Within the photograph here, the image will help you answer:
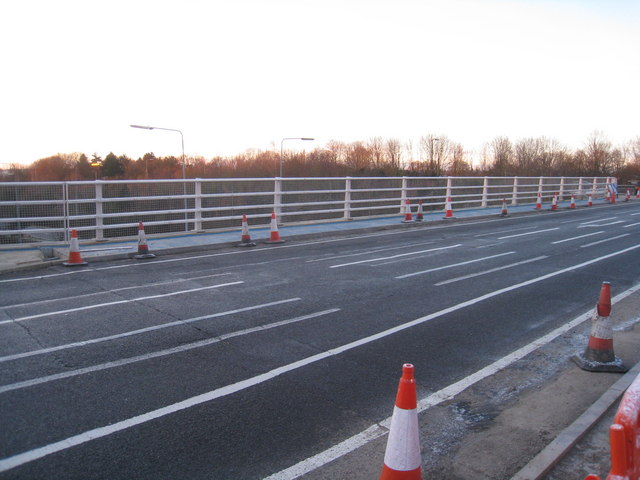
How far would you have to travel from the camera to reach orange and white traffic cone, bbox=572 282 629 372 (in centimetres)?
580

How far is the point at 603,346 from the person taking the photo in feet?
19.1

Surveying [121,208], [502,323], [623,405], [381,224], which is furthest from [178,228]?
[623,405]

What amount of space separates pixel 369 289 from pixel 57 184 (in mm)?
8809

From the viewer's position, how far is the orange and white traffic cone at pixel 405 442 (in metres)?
3.38

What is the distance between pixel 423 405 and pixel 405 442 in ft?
5.22

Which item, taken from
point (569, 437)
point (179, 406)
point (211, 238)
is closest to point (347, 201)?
point (211, 238)

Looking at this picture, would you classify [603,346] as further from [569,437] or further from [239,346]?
[239,346]

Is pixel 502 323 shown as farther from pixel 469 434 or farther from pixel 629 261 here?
pixel 629 261

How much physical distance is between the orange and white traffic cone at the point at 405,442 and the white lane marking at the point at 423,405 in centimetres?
68

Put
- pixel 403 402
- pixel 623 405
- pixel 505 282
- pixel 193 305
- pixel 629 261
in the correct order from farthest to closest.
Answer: pixel 629 261 < pixel 505 282 < pixel 193 305 < pixel 403 402 < pixel 623 405

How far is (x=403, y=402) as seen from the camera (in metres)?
3.41

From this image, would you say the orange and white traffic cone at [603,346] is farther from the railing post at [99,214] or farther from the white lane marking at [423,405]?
the railing post at [99,214]

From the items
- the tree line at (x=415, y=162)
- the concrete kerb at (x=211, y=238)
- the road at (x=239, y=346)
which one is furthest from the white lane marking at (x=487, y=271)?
the tree line at (x=415, y=162)

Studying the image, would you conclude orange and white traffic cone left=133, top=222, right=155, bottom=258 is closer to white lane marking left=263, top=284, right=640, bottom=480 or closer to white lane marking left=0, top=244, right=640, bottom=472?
white lane marking left=0, top=244, right=640, bottom=472
